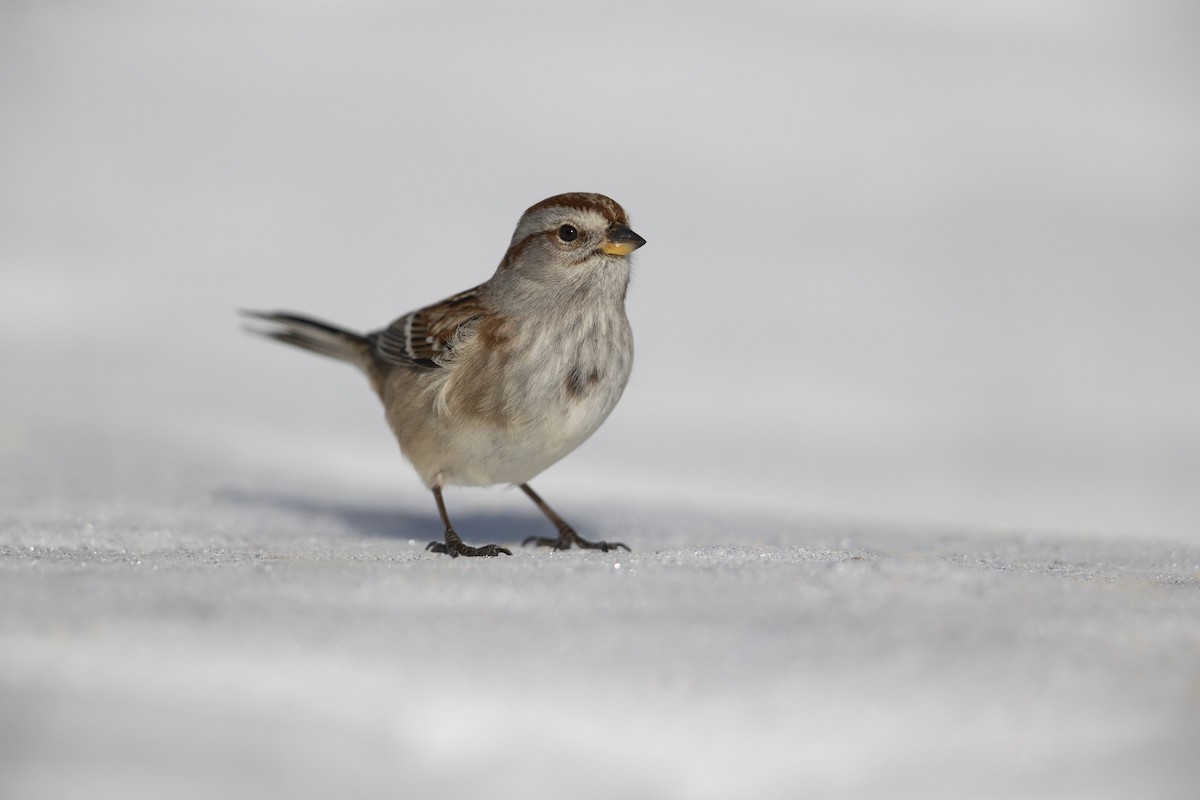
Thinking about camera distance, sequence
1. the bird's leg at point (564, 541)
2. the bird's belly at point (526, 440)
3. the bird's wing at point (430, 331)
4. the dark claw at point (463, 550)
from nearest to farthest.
→ the bird's belly at point (526, 440)
the dark claw at point (463, 550)
the bird's wing at point (430, 331)
the bird's leg at point (564, 541)

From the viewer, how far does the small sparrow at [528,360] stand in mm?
4801

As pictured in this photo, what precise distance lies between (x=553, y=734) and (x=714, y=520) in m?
3.32

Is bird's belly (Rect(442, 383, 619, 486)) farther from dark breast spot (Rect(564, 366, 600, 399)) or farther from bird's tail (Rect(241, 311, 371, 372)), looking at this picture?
bird's tail (Rect(241, 311, 371, 372))

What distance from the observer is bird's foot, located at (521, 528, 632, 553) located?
208 inches

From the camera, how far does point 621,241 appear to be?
5.00 m

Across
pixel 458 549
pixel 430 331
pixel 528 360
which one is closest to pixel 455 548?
pixel 458 549

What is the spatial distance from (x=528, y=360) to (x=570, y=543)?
1.02 metres

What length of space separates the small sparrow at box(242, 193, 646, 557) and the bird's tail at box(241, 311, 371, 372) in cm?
97

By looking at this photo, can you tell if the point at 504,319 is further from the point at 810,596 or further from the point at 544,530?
the point at 810,596

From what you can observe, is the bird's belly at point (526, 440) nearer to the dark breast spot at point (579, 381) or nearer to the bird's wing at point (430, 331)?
the dark breast spot at point (579, 381)

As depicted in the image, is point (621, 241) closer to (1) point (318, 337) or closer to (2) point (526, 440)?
(2) point (526, 440)

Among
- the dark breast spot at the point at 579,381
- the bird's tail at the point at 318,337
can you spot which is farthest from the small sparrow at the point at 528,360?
the bird's tail at the point at 318,337

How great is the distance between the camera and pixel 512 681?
2.84 metres

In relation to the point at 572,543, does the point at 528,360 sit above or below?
above
